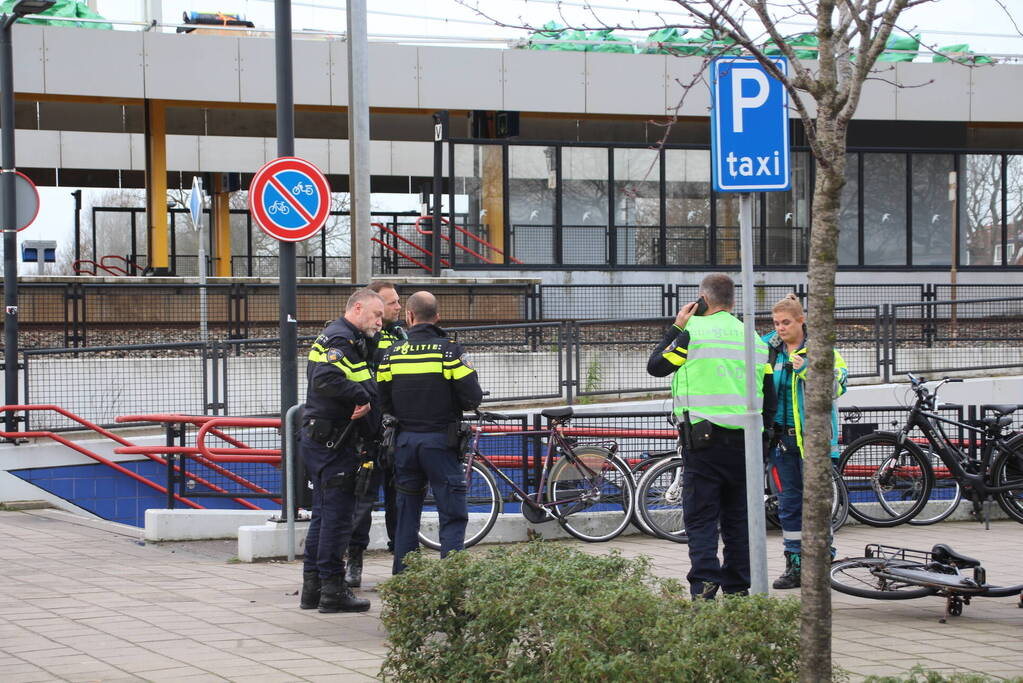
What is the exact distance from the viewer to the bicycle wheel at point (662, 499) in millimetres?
10422

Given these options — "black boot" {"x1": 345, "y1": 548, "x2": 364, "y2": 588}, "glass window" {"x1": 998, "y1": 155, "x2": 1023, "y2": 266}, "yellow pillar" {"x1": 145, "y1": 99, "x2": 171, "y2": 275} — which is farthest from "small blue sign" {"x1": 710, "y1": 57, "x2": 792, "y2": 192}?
"glass window" {"x1": 998, "y1": 155, "x2": 1023, "y2": 266}

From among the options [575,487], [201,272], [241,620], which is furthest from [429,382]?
[201,272]

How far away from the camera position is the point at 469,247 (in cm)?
2627

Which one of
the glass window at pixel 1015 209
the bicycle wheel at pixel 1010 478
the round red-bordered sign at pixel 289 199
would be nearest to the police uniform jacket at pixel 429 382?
the round red-bordered sign at pixel 289 199

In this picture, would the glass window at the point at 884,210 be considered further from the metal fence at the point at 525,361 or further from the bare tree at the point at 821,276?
the bare tree at the point at 821,276

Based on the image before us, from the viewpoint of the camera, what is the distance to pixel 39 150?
36.5m

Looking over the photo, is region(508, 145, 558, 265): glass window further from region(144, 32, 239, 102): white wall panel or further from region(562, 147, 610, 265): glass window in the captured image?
region(144, 32, 239, 102): white wall panel

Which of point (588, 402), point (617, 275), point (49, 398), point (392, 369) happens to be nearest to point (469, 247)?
point (617, 275)

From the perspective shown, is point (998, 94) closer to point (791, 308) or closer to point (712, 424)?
point (791, 308)

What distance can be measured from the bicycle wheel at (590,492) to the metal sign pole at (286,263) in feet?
7.32

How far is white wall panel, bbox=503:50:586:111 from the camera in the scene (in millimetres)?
26625

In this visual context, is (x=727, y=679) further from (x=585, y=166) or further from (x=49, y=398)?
(x=585, y=166)

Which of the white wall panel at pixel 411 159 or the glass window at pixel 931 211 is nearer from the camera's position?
the glass window at pixel 931 211

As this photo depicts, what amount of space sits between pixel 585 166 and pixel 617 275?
8.05 feet
